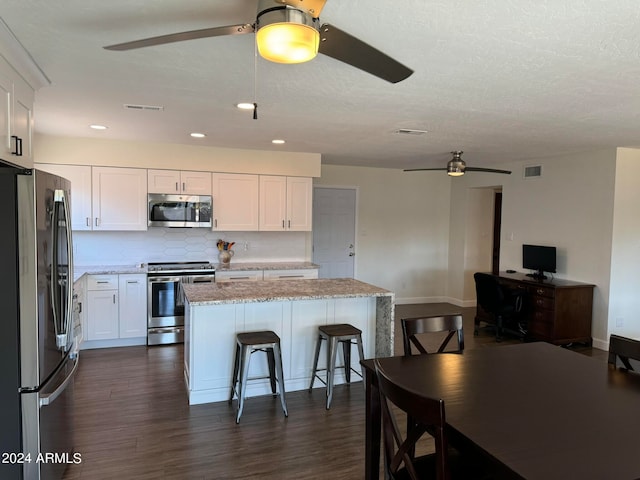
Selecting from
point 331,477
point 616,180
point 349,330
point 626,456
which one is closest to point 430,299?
point 616,180

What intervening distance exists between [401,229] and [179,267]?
4.01m

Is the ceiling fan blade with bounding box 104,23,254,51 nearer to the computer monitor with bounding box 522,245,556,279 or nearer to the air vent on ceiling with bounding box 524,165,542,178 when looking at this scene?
the computer monitor with bounding box 522,245,556,279

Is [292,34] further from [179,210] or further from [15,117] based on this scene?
[179,210]

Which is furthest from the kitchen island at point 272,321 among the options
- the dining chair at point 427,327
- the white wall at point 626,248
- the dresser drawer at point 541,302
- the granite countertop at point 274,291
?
the white wall at point 626,248

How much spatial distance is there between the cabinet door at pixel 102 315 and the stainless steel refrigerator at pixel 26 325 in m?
2.84

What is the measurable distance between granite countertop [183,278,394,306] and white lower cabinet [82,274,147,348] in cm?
138

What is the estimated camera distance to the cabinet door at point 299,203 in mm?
5777

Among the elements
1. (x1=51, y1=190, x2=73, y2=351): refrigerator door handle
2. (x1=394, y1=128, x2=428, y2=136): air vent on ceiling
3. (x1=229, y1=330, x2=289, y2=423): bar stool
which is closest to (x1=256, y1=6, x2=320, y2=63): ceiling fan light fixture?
(x1=51, y1=190, x2=73, y2=351): refrigerator door handle

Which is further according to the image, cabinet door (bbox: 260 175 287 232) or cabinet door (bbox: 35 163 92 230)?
cabinet door (bbox: 260 175 287 232)

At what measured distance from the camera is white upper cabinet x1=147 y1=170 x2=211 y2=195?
5.21 meters

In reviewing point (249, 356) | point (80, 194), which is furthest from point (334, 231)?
point (249, 356)

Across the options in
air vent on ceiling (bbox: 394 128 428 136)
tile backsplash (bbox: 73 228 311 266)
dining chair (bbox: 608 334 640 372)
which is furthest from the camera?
tile backsplash (bbox: 73 228 311 266)

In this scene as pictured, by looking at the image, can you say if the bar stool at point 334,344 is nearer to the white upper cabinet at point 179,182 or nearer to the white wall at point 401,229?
the white upper cabinet at point 179,182

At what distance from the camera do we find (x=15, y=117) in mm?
2457
